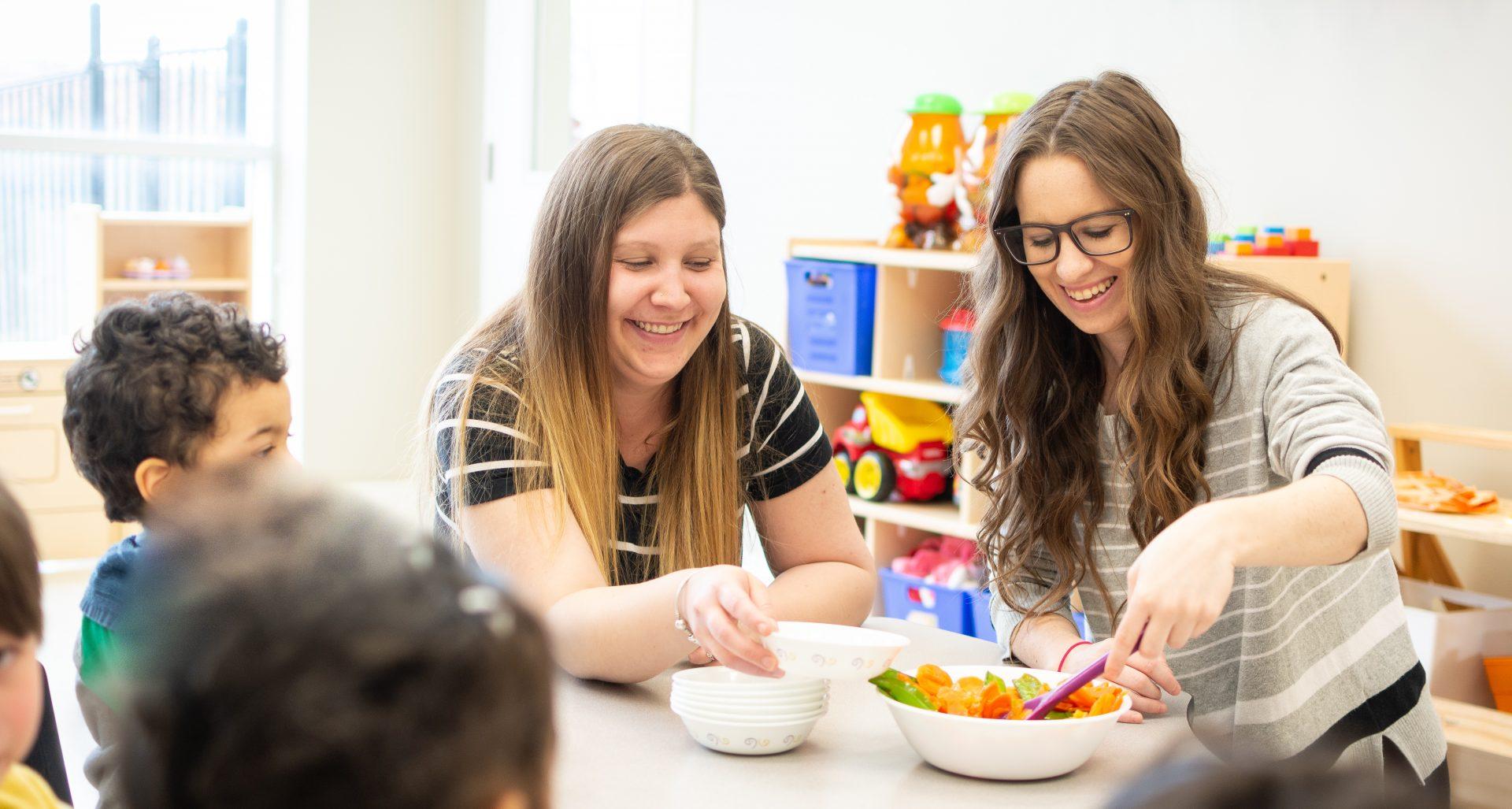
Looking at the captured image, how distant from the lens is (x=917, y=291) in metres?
3.21

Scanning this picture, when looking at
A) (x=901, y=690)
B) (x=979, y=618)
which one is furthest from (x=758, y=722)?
(x=979, y=618)

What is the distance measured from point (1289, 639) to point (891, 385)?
1.83 metres

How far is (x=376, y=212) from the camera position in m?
5.39

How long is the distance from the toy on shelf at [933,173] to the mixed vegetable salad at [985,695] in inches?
76.5

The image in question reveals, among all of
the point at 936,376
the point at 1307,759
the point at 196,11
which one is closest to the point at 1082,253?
the point at 1307,759

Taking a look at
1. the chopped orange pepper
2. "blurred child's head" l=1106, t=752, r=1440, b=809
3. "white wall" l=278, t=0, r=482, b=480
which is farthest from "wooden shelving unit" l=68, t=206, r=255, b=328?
"blurred child's head" l=1106, t=752, r=1440, b=809

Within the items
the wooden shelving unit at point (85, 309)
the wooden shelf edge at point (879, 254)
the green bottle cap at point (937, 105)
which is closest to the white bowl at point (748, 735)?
the wooden shelf edge at point (879, 254)

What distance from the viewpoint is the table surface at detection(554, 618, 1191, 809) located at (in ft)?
3.43

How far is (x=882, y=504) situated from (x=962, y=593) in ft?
1.04

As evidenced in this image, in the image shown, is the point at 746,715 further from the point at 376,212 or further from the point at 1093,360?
the point at 376,212

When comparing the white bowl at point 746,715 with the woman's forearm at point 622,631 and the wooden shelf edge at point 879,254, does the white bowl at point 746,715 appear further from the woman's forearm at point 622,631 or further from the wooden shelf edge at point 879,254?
the wooden shelf edge at point 879,254

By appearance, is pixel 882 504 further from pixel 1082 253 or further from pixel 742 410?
pixel 1082 253

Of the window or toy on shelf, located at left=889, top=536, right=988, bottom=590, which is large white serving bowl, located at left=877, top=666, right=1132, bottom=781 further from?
the window

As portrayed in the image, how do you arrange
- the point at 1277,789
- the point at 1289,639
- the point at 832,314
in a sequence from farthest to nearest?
1. the point at 832,314
2. the point at 1289,639
3. the point at 1277,789
